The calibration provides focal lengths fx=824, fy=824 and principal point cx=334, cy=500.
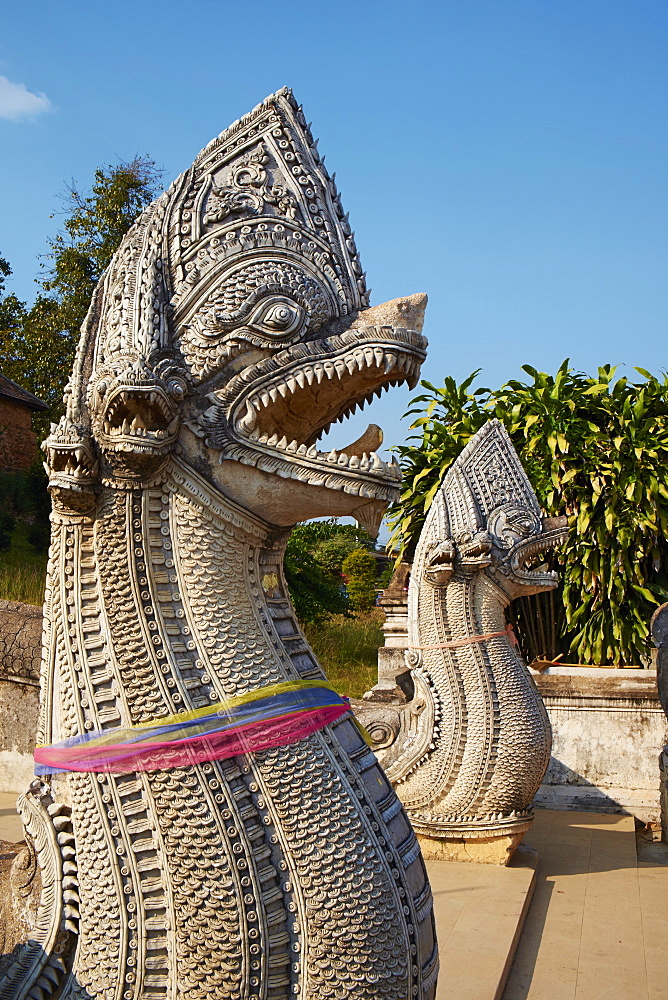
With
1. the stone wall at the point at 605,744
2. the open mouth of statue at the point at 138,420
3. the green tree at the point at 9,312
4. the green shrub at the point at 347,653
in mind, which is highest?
the green tree at the point at 9,312

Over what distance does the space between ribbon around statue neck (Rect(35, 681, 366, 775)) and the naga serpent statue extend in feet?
0.06

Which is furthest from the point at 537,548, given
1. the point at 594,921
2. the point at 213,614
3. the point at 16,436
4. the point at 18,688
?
the point at 16,436

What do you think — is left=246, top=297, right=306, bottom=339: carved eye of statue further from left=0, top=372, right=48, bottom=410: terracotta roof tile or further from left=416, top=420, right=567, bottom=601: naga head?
left=0, top=372, right=48, bottom=410: terracotta roof tile

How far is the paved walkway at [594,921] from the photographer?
3.86 meters

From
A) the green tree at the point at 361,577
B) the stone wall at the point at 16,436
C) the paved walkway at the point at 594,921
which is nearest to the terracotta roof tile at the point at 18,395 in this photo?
the stone wall at the point at 16,436

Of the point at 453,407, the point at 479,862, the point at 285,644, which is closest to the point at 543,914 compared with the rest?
the point at 479,862

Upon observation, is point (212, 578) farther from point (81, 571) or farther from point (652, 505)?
point (652, 505)

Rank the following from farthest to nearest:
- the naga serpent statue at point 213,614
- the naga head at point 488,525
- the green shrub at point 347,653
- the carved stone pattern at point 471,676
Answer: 1. the green shrub at point 347,653
2. the naga head at point 488,525
3. the carved stone pattern at point 471,676
4. the naga serpent statue at point 213,614

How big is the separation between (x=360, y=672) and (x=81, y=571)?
8.98 m

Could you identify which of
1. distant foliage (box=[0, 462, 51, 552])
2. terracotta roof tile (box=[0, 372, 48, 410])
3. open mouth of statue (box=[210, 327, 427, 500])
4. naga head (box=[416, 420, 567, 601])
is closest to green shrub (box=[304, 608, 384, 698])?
naga head (box=[416, 420, 567, 601])

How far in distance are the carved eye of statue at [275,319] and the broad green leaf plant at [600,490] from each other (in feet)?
21.7

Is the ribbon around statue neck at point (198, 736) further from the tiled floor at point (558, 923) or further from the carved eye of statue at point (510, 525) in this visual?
the carved eye of statue at point (510, 525)

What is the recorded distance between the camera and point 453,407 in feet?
30.6

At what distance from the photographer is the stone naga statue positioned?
503 centimetres
